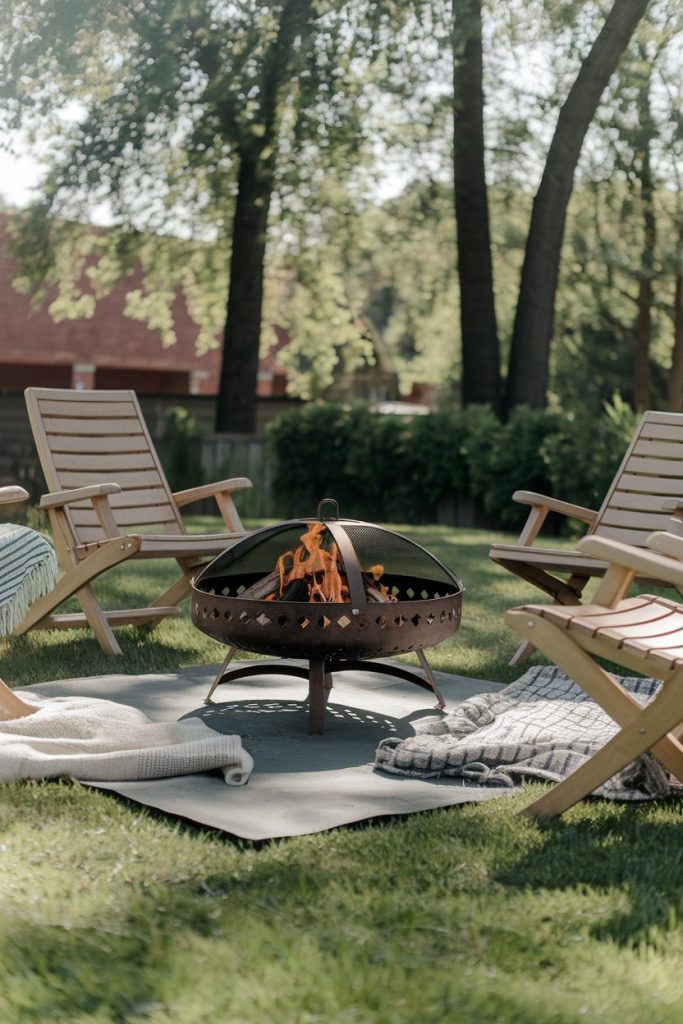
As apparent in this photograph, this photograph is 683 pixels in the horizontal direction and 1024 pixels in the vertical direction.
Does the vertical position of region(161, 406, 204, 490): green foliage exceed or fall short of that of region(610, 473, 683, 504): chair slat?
it falls short

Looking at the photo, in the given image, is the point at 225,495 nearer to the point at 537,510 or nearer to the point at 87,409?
the point at 87,409

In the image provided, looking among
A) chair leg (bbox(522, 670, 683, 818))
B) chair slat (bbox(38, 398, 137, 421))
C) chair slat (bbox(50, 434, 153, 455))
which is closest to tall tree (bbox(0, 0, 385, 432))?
chair slat (bbox(38, 398, 137, 421))

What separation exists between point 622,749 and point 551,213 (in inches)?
379

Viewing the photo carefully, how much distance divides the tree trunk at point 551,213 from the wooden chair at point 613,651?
9103mm

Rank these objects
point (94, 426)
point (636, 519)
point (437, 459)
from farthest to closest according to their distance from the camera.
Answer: point (437, 459) → point (94, 426) → point (636, 519)

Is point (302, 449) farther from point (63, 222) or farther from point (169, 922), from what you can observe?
point (169, 922)

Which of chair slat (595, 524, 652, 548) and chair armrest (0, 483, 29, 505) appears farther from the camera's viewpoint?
chair slat (595, 524, 652, 548)

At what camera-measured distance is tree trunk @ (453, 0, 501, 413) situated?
40.0 ft

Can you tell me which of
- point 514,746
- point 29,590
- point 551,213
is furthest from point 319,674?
point 551,213

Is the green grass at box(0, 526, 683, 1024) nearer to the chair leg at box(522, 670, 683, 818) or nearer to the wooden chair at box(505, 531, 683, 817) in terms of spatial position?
the chair leg at box(522, 670, 683, 818)

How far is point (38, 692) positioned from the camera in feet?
14.2

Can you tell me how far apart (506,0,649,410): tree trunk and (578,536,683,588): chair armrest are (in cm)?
926

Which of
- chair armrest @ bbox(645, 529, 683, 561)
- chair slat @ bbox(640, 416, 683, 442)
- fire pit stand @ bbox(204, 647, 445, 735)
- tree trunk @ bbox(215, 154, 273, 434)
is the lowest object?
fire pit stand @ bbox(204, 647, 445, 735)

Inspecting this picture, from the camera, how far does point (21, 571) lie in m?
4.36
